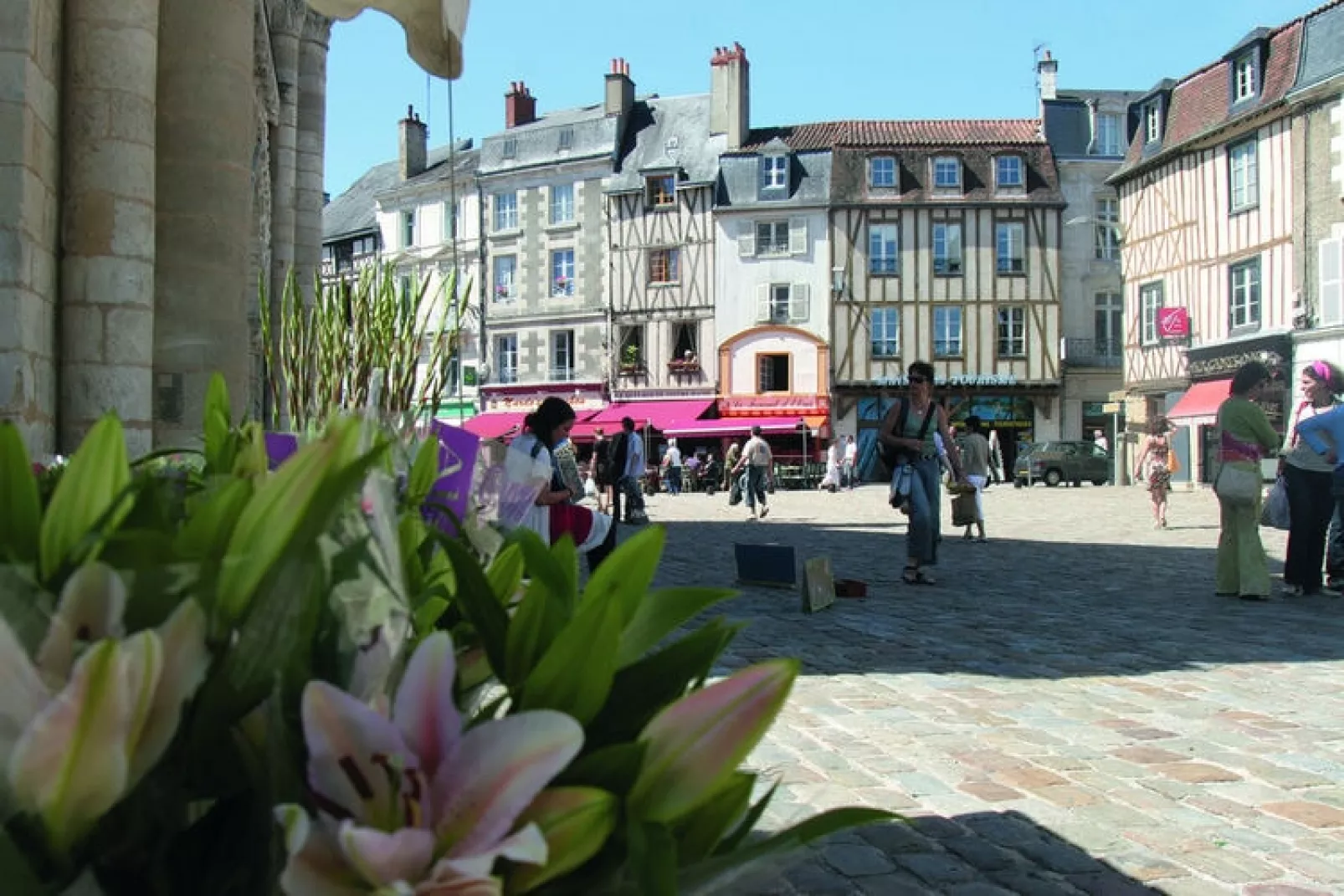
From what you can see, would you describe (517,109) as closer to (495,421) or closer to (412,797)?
(495,421)

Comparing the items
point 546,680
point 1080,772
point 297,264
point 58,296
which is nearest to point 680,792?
point 546,680

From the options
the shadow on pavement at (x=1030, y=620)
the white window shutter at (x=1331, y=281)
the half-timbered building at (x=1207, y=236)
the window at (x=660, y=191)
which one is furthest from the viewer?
the window at (x=660, y=191)

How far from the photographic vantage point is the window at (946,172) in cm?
3472

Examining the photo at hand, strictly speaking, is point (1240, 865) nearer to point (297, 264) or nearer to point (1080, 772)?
point (1080, 772)

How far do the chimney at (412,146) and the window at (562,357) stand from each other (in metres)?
9.56

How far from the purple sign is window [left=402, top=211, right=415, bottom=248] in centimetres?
4048

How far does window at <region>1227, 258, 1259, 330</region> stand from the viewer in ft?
85.2

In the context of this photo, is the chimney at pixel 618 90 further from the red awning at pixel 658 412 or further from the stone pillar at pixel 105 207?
the stone pillar at pixel 105 207

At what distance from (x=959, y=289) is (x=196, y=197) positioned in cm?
3007

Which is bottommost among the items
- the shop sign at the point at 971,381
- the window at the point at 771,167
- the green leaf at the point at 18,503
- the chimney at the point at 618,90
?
the green leaf at the point at 18,503

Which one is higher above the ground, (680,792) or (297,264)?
(297,264)

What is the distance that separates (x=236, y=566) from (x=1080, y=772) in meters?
3.39

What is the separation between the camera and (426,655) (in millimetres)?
684

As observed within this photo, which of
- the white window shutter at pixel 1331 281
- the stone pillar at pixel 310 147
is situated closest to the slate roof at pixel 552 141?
the white window shutter at pixel 1331 281
